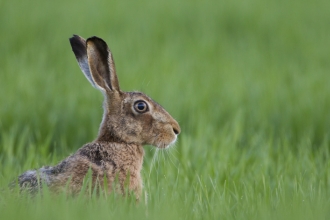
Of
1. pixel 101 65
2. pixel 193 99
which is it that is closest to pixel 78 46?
pixel 101 65

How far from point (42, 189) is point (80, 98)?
386 cm

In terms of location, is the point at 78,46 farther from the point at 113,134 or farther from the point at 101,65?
the point at 113,134

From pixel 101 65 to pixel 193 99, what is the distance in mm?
3233

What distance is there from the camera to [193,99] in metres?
7.90

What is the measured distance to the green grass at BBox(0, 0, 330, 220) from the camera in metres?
4.20

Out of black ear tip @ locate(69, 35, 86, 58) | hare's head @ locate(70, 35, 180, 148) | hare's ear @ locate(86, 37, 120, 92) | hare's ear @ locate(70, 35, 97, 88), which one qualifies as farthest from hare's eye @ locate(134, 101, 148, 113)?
black ear tip @ locate(69, 35, 86, 58)

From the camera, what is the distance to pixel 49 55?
9.59m

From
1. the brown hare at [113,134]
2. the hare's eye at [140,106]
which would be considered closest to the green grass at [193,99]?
the brown hare at [113,134]

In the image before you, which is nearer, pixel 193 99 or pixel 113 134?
pixel 113 134

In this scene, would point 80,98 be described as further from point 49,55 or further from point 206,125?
point 49,55

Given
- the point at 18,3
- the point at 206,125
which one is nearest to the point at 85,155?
the point at 206,125

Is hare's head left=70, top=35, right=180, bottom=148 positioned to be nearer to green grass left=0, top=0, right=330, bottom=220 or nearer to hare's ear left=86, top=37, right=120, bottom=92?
hare's ear left=86, top=37, right=120, bottom=92

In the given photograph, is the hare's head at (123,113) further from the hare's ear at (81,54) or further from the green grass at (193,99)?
the green grass at (193,99)

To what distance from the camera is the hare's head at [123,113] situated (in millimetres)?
4613
